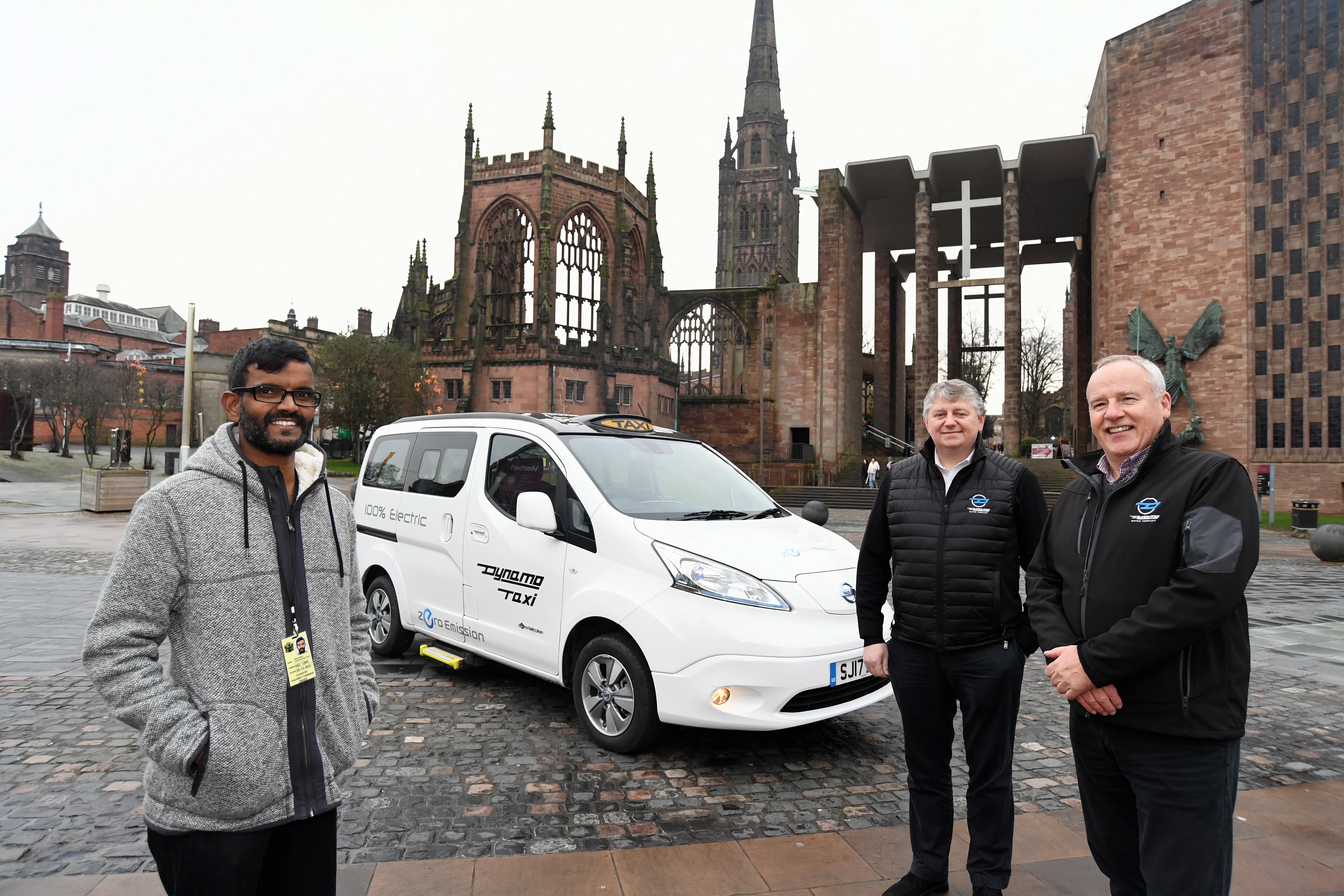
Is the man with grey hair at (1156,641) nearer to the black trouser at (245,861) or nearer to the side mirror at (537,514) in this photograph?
the black trouser at (245,861)

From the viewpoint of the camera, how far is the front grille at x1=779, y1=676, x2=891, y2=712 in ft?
13.4

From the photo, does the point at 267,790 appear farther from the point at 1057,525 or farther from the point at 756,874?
the point at 1057,525

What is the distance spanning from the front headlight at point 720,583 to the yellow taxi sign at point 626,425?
1604mm

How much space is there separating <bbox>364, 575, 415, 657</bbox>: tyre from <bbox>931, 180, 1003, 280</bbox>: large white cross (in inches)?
1296

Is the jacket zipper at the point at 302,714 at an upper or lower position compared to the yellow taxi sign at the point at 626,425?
lower

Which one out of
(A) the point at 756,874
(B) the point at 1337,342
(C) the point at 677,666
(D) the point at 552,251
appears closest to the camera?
(A) the point at 756,874

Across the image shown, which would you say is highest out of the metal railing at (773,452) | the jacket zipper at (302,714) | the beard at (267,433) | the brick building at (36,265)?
the brick building at (36,265)

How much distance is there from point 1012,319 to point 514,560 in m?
33.4

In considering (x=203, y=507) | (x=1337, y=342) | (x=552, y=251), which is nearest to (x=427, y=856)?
(x=203, y=507)

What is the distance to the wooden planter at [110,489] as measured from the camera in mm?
20000

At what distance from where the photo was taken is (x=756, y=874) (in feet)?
10.3

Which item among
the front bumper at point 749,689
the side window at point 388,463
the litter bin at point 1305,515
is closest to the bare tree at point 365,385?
the side window at point 388,463

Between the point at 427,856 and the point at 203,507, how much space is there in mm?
2137

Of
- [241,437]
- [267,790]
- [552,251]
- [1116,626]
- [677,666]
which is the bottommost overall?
[677,666]
